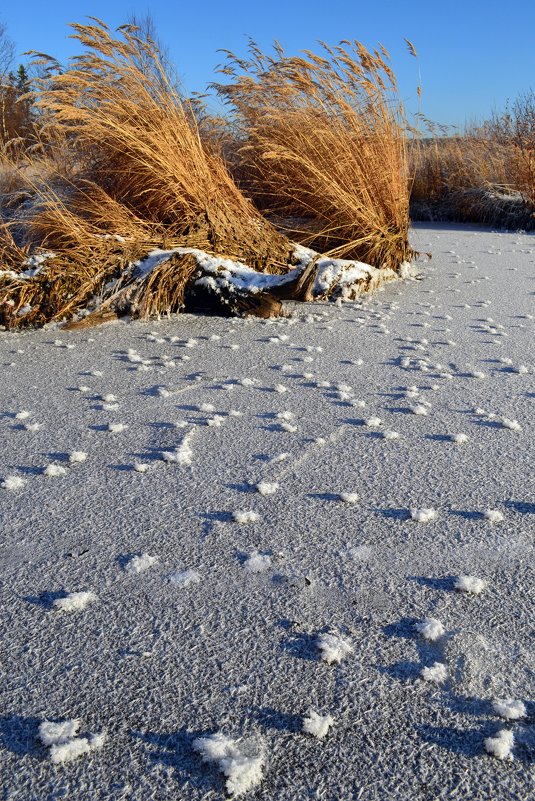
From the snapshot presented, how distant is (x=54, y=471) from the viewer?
1937 mm

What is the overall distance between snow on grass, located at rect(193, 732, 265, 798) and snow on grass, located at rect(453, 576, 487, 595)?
59 cm

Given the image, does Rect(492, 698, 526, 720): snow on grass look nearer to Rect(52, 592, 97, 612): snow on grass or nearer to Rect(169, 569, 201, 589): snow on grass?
Rect(169, 569, 201, 589): snow on grass

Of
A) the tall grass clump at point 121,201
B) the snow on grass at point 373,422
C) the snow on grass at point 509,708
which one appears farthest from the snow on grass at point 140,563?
the tall grass clump at point 121,201

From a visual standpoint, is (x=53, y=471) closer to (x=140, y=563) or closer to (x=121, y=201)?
(x=140, y=563)

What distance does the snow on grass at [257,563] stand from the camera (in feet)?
4.90

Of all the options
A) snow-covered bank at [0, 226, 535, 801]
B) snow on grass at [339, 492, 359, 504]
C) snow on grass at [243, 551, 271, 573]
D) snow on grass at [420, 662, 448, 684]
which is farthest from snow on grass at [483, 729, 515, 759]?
snow on grass at [339, 492, 359, 504]

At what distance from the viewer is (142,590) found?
1.42 metres

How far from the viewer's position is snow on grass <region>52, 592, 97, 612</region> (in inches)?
53.7

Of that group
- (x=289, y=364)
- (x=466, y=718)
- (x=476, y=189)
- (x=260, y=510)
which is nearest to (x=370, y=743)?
(x=466, y=718)

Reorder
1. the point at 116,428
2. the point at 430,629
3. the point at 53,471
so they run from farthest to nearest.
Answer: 1. the point at 116,428
2. the point at 53,471
3. the point at 430,629

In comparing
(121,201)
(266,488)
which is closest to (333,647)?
(266,488)

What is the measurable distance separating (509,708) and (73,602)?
33.7 inches

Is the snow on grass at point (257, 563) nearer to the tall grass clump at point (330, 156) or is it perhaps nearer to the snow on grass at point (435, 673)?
the snow on grass at point (435, 673)

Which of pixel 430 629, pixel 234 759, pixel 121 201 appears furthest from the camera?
pixel 121 201
